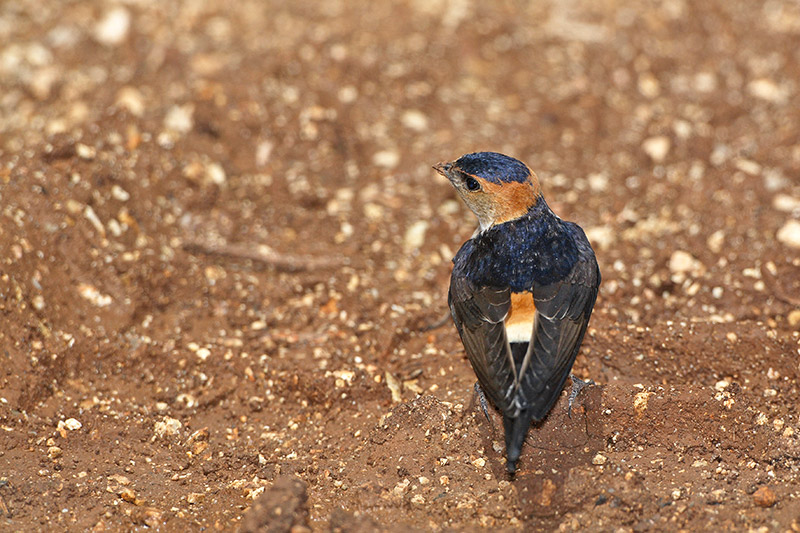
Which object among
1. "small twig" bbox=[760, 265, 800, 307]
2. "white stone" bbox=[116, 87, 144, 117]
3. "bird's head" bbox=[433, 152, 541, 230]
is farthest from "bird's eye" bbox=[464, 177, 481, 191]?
"white stone" bbox=[116, 87, 144, 117]

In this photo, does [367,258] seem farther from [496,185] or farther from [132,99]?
[132,99]

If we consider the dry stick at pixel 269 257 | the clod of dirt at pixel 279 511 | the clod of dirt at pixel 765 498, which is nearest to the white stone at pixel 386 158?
the dry stick at pixel 269 257

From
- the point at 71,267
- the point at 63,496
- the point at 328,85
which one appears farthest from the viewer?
the point at 328,85

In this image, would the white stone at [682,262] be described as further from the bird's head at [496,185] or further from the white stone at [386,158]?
the white stone at [386,158]

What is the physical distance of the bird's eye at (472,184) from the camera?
480 centimetres

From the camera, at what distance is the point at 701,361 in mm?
4891

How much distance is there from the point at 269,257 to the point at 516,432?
2610 mm

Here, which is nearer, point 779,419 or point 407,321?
point 779,419

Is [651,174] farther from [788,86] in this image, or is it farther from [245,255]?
[245,255]

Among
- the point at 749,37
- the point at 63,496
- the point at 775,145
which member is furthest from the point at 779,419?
the point at 749,37

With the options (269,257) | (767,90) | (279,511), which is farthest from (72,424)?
(767,90)

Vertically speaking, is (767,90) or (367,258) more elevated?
(367,258)

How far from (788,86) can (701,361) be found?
12.6 feet

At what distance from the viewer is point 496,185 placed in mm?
4750
